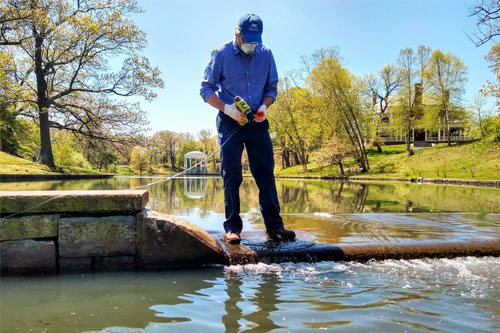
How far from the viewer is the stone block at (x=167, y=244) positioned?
2.99m

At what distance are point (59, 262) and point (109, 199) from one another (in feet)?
2.08

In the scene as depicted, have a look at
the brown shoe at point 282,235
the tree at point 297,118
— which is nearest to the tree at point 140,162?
the tree at point 297,118

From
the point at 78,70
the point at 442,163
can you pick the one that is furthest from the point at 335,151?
the point at 78,70

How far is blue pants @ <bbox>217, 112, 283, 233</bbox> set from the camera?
11.6 feet

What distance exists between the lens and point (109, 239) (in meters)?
2.94

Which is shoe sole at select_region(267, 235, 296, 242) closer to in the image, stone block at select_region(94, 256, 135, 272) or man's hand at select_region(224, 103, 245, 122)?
man's hand at select_region(224, 103, 245, 122)

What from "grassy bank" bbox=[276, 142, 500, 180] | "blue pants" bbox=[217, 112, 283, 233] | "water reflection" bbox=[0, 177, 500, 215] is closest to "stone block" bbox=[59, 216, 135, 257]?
"blue pants" bbox=[217, 112, 283, 233]

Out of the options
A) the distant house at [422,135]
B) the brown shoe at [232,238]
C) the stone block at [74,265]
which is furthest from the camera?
the distant house at [422,135]

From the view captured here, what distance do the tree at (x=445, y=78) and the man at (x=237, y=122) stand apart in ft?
135

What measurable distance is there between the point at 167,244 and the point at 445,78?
43272mm

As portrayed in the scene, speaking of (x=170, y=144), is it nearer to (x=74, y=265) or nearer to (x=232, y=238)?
(x=232, y=238)

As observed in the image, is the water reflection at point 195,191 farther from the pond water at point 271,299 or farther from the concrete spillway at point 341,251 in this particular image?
the pond water at point 271,299

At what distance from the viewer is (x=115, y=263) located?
296 centimetres

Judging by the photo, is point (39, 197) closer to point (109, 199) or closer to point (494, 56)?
point (109, 199)
